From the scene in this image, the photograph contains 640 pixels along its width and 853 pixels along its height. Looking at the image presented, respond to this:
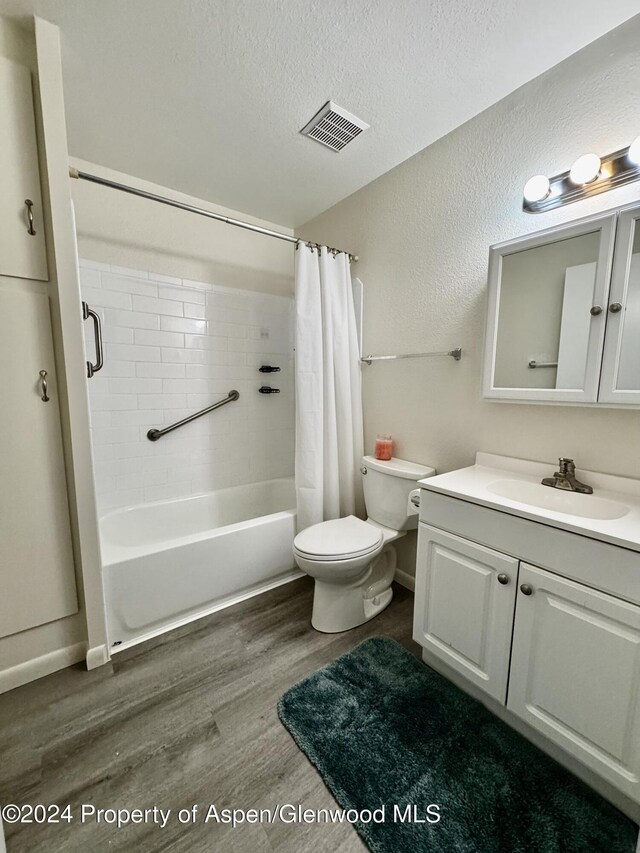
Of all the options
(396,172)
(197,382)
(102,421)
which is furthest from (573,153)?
(102,421)

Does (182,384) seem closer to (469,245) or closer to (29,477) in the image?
(29,477)

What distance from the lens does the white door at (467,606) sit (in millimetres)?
1117

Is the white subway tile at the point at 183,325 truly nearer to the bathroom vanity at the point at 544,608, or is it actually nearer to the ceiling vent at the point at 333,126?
the ceiling vent at the point at 333,126

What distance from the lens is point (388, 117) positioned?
59.9 inches

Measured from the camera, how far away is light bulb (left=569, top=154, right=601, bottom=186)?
1140 mm

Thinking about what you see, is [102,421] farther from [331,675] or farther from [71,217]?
[331,675]

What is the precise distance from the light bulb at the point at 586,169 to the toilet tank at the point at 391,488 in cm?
126

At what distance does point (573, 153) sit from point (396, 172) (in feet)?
2.93

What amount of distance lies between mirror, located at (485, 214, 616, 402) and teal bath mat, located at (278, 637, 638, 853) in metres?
1.20

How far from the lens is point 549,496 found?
127cm

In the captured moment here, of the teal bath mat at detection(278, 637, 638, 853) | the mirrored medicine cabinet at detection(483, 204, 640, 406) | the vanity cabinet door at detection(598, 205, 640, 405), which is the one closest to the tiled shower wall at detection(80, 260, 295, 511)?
the teal bath mat at detection(278, 637, 638, 853)

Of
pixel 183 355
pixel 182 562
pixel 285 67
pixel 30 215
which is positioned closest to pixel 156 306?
pixel 183 355

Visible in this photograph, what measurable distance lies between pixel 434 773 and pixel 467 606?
487mm

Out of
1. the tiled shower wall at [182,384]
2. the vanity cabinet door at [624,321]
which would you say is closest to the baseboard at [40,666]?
the tiled shower wall at [182,384]
